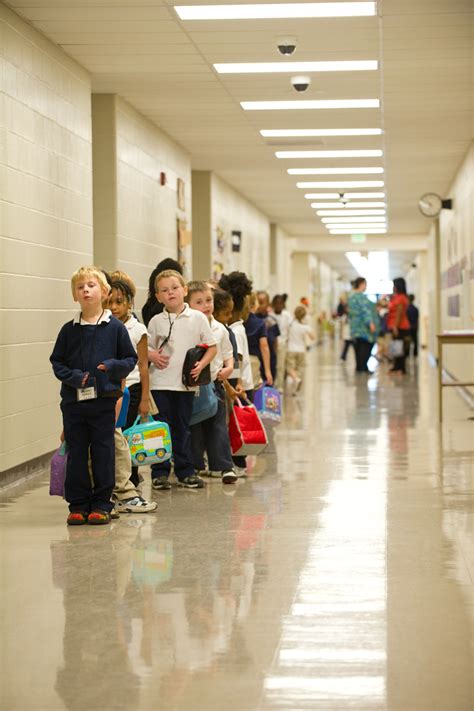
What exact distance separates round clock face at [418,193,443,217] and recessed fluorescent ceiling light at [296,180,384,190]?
72 cm

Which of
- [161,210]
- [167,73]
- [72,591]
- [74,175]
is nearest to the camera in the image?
[72,591]

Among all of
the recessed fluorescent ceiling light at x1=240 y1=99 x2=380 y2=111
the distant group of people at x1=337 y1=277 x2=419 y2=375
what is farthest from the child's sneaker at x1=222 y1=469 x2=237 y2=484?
the distant group of people at x1=337 y1=277 x2=419 y2=375

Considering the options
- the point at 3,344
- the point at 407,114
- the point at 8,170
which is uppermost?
the point at 407,114

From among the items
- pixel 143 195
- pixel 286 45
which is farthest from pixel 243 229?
pixel 286 45

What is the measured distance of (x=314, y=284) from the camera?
132ft

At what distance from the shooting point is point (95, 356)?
586cm

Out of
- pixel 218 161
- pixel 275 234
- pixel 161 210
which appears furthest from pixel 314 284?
pixel 161 210

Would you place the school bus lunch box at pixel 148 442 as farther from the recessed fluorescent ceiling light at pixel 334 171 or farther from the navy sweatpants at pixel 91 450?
the recessed fluorescent ceiling light at pixel 334 171

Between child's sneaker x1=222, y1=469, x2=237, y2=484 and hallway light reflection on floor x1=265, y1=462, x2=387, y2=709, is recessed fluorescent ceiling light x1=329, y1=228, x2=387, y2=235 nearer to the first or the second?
child's sneaker x1=222, y1=469, x2=237, y2=484

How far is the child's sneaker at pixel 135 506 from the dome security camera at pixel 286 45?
383cm

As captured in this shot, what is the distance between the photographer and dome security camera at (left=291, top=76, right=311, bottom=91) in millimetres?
9906

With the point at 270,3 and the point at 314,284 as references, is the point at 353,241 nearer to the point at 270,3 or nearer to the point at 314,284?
the point at 314,284

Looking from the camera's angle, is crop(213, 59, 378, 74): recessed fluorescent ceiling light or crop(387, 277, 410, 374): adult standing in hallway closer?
crop(213, 59, 378, 74): recessed fluorescent ceiling light

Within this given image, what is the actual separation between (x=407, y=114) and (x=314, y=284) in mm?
28446
